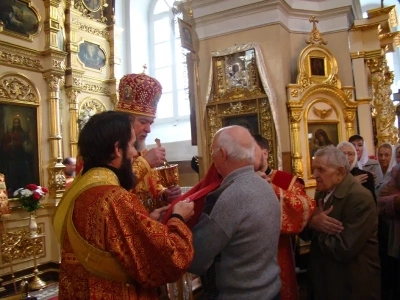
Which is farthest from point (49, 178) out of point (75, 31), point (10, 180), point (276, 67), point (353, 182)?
point (353, 182)

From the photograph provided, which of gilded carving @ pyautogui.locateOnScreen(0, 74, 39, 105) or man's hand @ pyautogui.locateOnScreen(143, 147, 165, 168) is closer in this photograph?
man's hand @ pyautogui.locateOnScreen(143, 147, 165, 168)

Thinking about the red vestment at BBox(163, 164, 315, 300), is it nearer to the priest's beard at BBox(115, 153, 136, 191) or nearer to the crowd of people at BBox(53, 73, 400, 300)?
the crowd of people at BBox(53, 73, 400, 300)

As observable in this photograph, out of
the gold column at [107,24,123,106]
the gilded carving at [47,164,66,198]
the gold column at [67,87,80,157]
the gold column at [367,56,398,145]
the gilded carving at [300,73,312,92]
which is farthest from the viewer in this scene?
the gold column at [107,24,123,106]

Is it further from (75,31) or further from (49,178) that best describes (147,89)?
(75,31)

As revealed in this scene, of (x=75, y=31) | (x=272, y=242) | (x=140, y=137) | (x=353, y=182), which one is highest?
(x=75, y=31)

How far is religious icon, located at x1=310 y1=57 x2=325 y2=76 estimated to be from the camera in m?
6.69

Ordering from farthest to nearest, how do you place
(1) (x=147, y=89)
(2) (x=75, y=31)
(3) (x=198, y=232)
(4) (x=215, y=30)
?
(2) (x=75, y=31) → (4) (x=215, y=30) → (1) (x=147, y=89) → (3) (x=198, y=232)

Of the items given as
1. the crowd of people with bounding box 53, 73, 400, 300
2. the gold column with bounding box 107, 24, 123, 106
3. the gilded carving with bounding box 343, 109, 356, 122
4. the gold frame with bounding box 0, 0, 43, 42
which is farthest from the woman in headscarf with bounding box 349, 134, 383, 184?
the gold column with bounding box 107, 24, 123, 106

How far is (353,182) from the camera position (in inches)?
92.1

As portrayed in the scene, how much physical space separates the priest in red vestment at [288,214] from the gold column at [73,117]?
607cm

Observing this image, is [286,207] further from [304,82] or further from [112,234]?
[304,82]

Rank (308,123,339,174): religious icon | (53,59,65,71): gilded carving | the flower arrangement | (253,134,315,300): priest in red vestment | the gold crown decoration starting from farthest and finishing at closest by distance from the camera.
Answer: (53,59,65,71): gilded carving, (308,123,339,174): religious icon, the flower arrangement, the gold crown decoration, (253,134,315,300): priest in red vestment

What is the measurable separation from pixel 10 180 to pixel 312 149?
5.30 m

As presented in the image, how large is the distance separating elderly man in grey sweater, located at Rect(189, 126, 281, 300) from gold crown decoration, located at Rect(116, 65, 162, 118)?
1.03 meters
